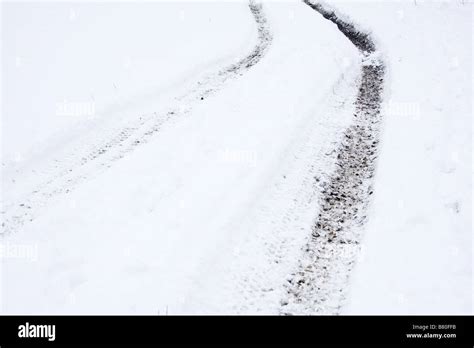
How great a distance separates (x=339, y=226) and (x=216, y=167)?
131 inches

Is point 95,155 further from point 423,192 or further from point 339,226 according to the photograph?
point 423,192

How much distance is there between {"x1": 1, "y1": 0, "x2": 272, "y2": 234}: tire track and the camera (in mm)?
7613

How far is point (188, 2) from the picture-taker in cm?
2219

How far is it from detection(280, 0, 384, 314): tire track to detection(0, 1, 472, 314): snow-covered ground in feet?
0.59

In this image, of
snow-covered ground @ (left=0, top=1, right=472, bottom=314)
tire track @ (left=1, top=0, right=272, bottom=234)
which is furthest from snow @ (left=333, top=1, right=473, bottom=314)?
tire track @ (left=1, top=0, right=272, bottom=234)

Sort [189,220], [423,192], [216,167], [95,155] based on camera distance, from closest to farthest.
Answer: [189,220], [423,192], [216,167], [95,155]

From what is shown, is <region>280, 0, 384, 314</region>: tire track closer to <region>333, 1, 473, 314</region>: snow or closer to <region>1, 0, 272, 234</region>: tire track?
<region>333, 1, 473, 314</region>: snow

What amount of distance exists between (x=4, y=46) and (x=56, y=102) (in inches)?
252

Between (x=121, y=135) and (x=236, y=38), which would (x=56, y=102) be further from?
(x=236, y=38)

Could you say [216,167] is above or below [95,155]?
above

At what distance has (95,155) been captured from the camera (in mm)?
9242

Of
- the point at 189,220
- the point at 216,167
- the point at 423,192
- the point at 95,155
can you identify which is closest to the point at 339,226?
the point at 423,192
